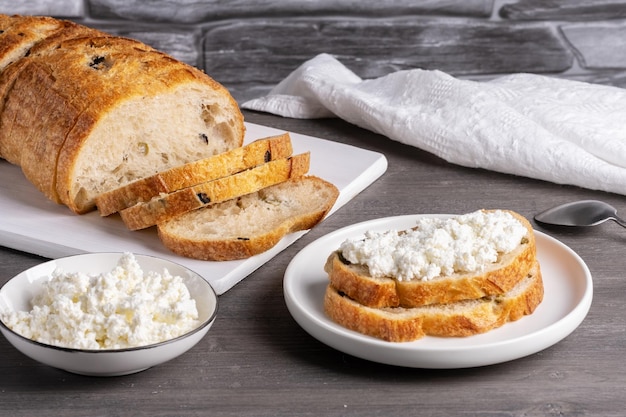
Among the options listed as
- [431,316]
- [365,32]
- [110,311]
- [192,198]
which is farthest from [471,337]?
[365,32]

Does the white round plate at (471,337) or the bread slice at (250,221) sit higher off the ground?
the white round plate at (471,337)

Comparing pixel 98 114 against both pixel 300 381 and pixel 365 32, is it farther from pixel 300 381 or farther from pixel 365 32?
pixel 365 32

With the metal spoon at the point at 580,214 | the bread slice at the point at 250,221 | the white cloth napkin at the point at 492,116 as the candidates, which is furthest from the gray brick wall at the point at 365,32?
the metal spoon at the point at 580,214

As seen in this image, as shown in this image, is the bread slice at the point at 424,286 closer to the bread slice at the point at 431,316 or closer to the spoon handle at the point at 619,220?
the bread slice at the point at 431,316

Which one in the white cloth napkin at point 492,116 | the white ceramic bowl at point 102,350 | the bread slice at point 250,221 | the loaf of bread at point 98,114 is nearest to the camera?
the white ceramic bowl at point 102,350

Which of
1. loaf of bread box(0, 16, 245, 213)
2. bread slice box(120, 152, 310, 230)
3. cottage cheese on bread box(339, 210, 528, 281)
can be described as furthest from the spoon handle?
loaf of bread box(0, 16, 245, 213)

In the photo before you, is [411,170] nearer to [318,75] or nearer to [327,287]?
[318,75]

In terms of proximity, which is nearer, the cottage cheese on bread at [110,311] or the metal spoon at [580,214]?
the cottage cheese on bread at [110,311]

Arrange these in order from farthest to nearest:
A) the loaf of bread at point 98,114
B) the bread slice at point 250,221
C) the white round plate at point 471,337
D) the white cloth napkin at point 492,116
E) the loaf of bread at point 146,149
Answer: the white cloth napkin at point 492,116 < the loaf of bread at point 98,114 < the loaf of bread at point 146,149 < the bread slice at point 250,221 < the white round plate at point 471,337
